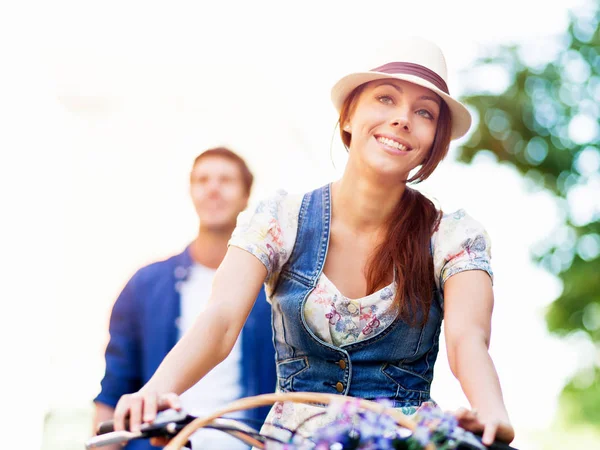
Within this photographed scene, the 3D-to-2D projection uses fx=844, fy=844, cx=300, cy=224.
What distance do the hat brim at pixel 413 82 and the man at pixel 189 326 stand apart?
123 centimetres

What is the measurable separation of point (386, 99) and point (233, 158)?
158 cm

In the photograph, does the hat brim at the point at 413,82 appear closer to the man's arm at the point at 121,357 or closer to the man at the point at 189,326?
the man at the point at 189,326

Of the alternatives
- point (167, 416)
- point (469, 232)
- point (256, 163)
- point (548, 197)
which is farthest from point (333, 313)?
point (548, 197)

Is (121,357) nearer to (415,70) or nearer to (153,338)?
(153,338)

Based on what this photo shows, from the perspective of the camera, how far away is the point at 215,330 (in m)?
1.79

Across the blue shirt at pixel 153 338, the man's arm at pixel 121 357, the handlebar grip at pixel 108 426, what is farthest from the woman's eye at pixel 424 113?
the man's arm at pixel 121 357

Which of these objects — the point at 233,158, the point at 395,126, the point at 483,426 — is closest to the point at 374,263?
the point at 395,126

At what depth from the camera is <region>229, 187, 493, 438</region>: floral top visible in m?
1.96

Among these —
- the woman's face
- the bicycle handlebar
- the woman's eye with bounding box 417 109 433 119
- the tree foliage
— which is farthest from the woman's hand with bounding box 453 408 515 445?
the tree foliage

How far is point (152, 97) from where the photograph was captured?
8.38 m

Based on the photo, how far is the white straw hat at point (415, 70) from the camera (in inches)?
79.4

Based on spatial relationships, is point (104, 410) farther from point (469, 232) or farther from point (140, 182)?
point (140, 182)

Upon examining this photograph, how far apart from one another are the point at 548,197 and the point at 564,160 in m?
0.49

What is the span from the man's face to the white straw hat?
54.6 inches
